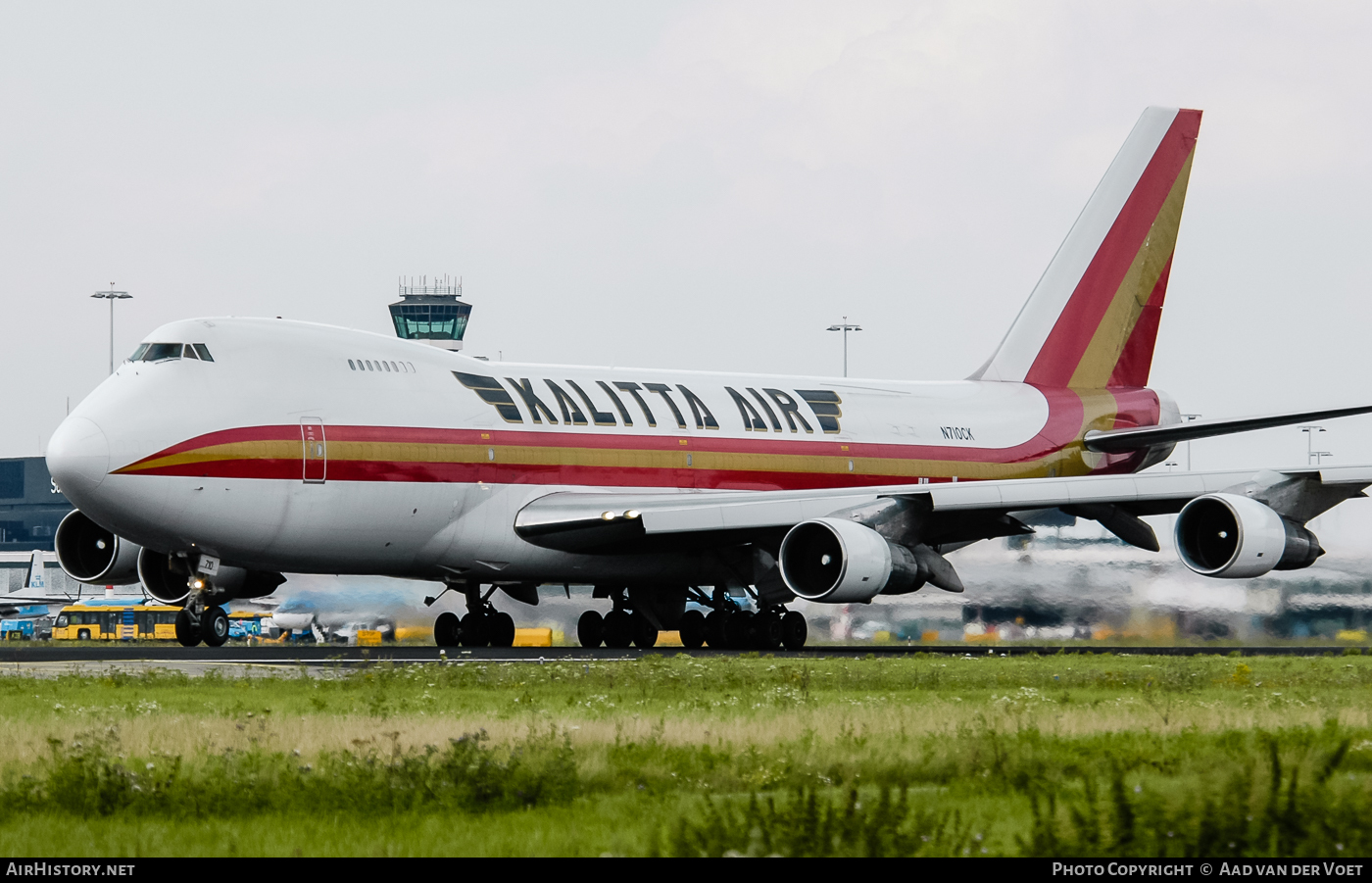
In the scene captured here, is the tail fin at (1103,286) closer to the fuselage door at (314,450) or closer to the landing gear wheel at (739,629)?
the landing gear wheel at (739,629)

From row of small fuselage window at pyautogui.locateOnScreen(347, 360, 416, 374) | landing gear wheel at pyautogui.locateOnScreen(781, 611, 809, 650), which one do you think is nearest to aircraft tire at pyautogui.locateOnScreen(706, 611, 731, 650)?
landing gear wheel at pyautogui.locateOnScreen(781, 611, 809, 650)

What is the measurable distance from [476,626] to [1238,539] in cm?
1237

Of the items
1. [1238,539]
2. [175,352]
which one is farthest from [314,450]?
[1238,539]

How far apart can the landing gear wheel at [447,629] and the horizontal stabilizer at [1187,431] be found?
43.1 ft

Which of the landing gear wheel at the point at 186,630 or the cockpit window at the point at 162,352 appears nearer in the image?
the cockpit window at the point at 162,352

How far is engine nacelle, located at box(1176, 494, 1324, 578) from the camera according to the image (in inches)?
1000

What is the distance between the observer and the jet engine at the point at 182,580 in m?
27.4

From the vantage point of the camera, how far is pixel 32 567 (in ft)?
271

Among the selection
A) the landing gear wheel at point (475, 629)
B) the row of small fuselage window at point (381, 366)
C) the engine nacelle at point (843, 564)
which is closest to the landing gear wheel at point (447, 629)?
the landing gear wheel at point (475, 629)

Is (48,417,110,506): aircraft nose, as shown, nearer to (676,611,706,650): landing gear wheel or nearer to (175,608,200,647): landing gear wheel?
(175,608,200,647): landing gear wheel

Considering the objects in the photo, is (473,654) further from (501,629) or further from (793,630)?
(793,630)

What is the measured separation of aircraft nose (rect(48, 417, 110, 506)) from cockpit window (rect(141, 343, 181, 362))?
1.45 meters

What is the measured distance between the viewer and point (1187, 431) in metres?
31.7
